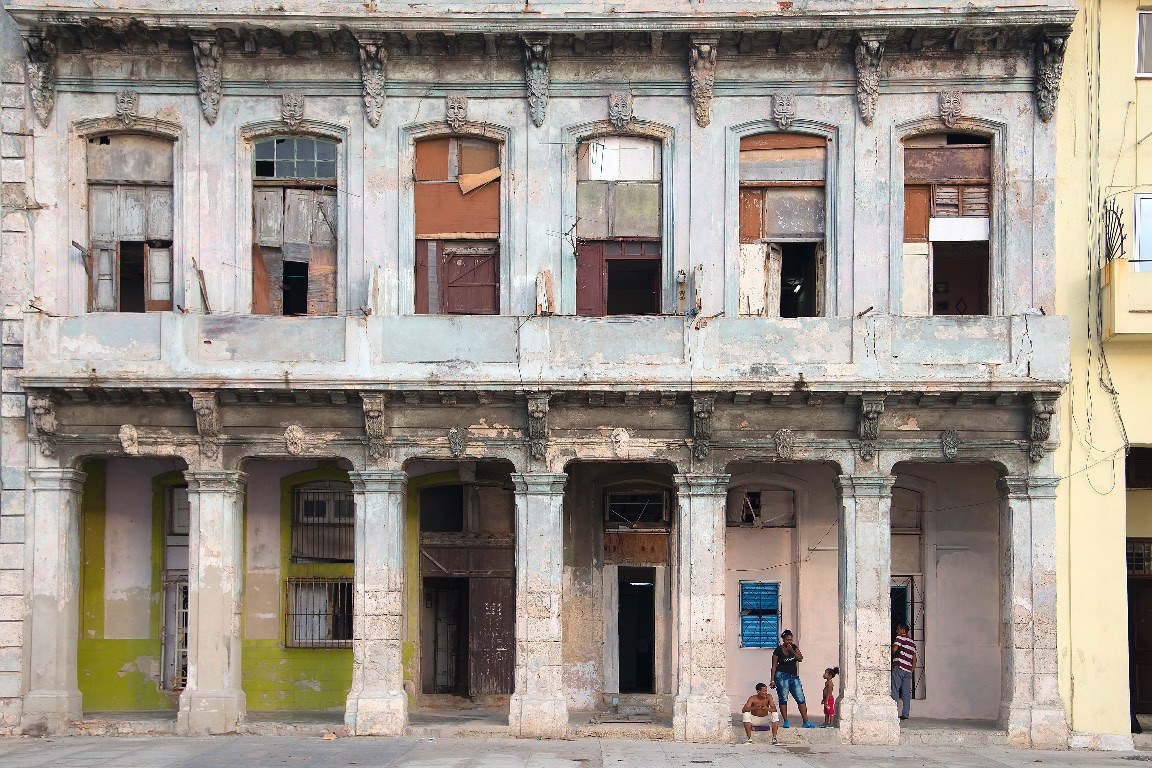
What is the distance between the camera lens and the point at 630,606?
2067 cm

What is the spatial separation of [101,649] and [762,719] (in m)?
Answer: 9.78

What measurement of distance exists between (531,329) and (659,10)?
461cm

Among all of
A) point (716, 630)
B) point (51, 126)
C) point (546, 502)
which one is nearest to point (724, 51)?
point (546, 502)

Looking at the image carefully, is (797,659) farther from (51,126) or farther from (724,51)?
(51,126)

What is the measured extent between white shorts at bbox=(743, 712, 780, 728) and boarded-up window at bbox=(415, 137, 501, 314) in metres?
6.41

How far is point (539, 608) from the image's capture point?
17.7 metres

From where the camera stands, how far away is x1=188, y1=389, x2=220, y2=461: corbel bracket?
17.6m

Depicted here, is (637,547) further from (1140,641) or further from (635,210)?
(1140,641)

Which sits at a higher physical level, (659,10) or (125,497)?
(659,10)

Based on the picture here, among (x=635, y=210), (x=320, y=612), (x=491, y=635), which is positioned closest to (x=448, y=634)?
(x=491, y=635)

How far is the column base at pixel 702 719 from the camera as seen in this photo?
17.4 m

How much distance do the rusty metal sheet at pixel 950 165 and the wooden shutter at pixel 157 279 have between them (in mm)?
10256

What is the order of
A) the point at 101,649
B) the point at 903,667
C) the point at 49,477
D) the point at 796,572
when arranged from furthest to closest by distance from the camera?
1. the point at 796,572
2. the point at 101,649
3. the point at 903,667
4. the point at 49,477

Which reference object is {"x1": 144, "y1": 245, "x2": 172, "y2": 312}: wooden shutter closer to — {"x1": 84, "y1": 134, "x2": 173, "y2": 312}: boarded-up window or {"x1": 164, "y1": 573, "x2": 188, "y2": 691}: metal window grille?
{"x1": 84, "y1": 134, "x2": 173, "y2": 312}: boarded-up window
